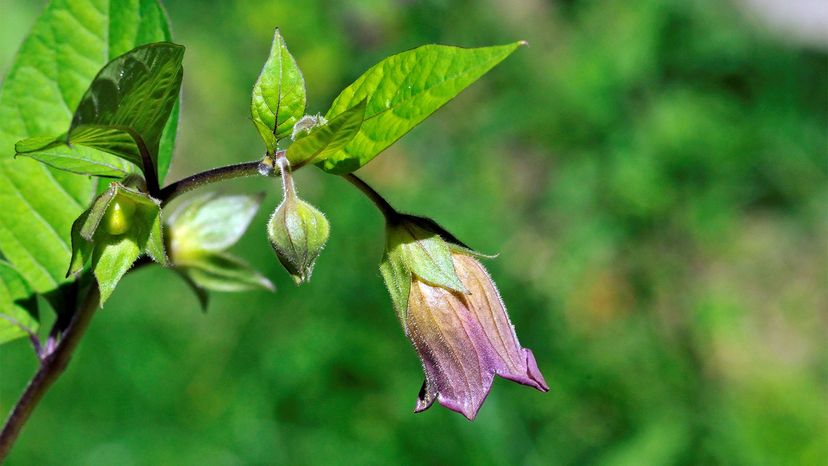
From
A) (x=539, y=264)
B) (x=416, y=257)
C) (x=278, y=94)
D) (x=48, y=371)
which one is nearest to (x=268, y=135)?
(x=278, y=94)

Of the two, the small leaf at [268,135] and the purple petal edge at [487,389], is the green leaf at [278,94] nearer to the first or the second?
the small leaf at [268,135]

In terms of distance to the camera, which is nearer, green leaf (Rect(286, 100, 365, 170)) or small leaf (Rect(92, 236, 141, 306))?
green leaf (Rect(286, 100, 365, 170))

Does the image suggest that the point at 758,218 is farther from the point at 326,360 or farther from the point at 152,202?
the point at 152,202

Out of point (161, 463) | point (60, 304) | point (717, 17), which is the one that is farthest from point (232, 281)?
point (717, 17)

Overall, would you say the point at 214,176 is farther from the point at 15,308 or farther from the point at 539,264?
the point at 539,264

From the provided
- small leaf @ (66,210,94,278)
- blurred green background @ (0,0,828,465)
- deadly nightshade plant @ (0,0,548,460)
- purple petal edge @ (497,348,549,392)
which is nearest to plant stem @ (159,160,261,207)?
deadly nightshade plant @ (0,0,548,460)

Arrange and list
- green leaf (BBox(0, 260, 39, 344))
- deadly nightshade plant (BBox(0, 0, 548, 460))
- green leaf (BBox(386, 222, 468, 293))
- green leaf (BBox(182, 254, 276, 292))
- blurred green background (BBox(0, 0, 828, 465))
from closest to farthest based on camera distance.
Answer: deadly nightshade plant (BBox(0, 0, 548, 460)) → green leaf (BBox(386, 222, 468, 293)) → green leaf (BBox(0, 260, 39, 344)) → green leaf (BBox(182, 254, 276, 292)) → blurred green background (BBox(0, 0, 828, 465))

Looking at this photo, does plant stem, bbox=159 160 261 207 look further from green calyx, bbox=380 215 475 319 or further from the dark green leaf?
green calyx, bbox=380 215 475 319
